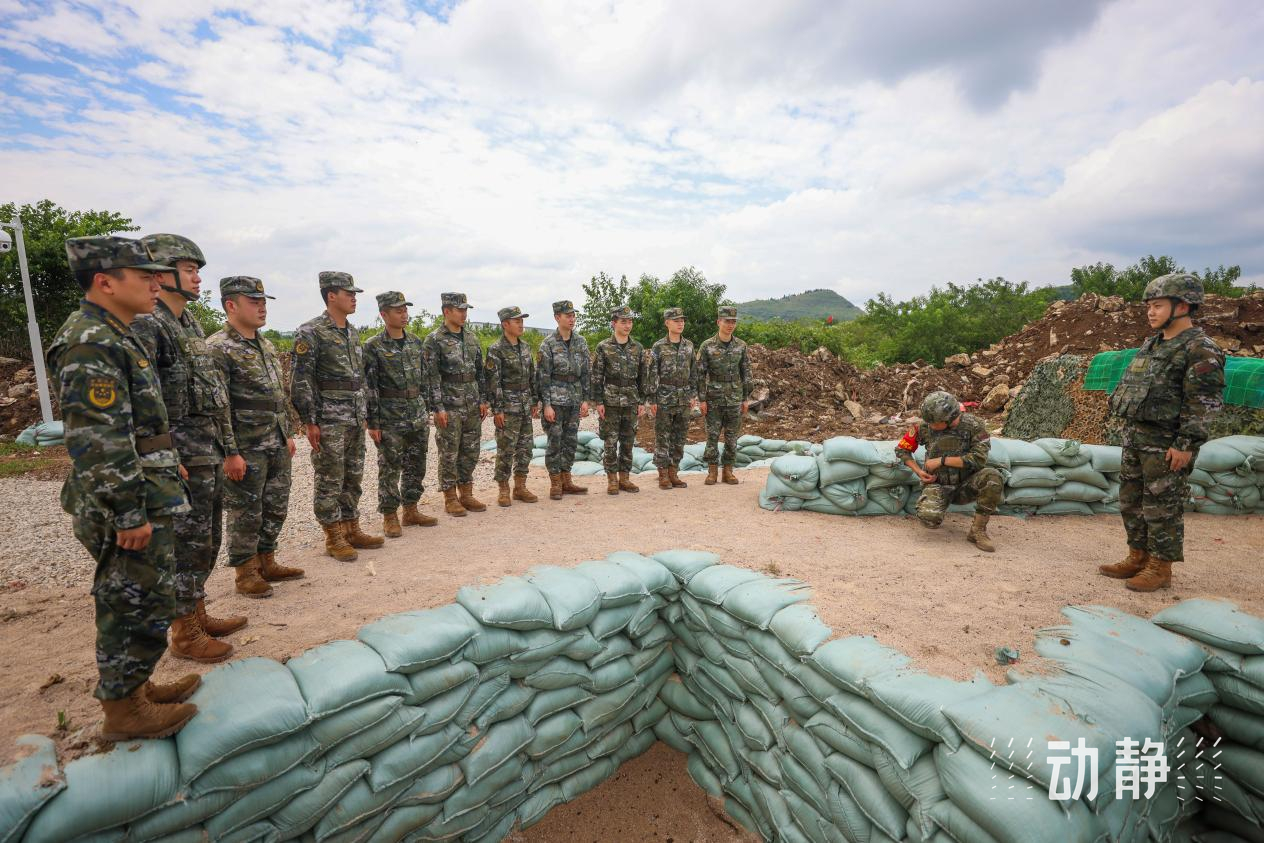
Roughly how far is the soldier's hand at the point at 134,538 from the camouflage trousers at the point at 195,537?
0.69 meters

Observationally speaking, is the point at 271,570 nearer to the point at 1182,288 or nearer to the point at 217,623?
the point at 217,623

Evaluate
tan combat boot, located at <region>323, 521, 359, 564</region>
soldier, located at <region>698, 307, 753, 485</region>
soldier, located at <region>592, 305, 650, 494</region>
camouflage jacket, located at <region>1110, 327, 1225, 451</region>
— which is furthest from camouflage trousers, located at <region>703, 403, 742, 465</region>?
tan combat boot, located at <region>323, 521, 359, 564</region>

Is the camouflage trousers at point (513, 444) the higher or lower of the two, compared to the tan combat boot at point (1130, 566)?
higher

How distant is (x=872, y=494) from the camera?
15.9ft

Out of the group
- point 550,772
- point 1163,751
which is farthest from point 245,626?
point 1163,751

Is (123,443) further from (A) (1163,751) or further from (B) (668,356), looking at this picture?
(B) (668,356)

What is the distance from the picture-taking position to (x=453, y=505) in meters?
4.95

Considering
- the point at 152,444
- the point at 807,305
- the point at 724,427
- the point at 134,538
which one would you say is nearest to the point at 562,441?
the point at 724,427

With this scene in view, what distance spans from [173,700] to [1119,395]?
5074 mm

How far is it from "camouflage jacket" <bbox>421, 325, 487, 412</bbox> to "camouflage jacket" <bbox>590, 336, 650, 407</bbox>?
1288 mm

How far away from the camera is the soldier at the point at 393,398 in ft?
13.9

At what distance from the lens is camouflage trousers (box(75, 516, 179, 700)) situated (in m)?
1.83

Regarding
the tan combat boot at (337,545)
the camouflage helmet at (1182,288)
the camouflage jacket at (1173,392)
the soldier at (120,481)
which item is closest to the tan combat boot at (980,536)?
the camouflage jacket at (1173,392)

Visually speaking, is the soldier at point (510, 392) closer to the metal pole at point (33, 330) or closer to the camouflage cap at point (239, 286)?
the camouflage cap at point (239, 286)
